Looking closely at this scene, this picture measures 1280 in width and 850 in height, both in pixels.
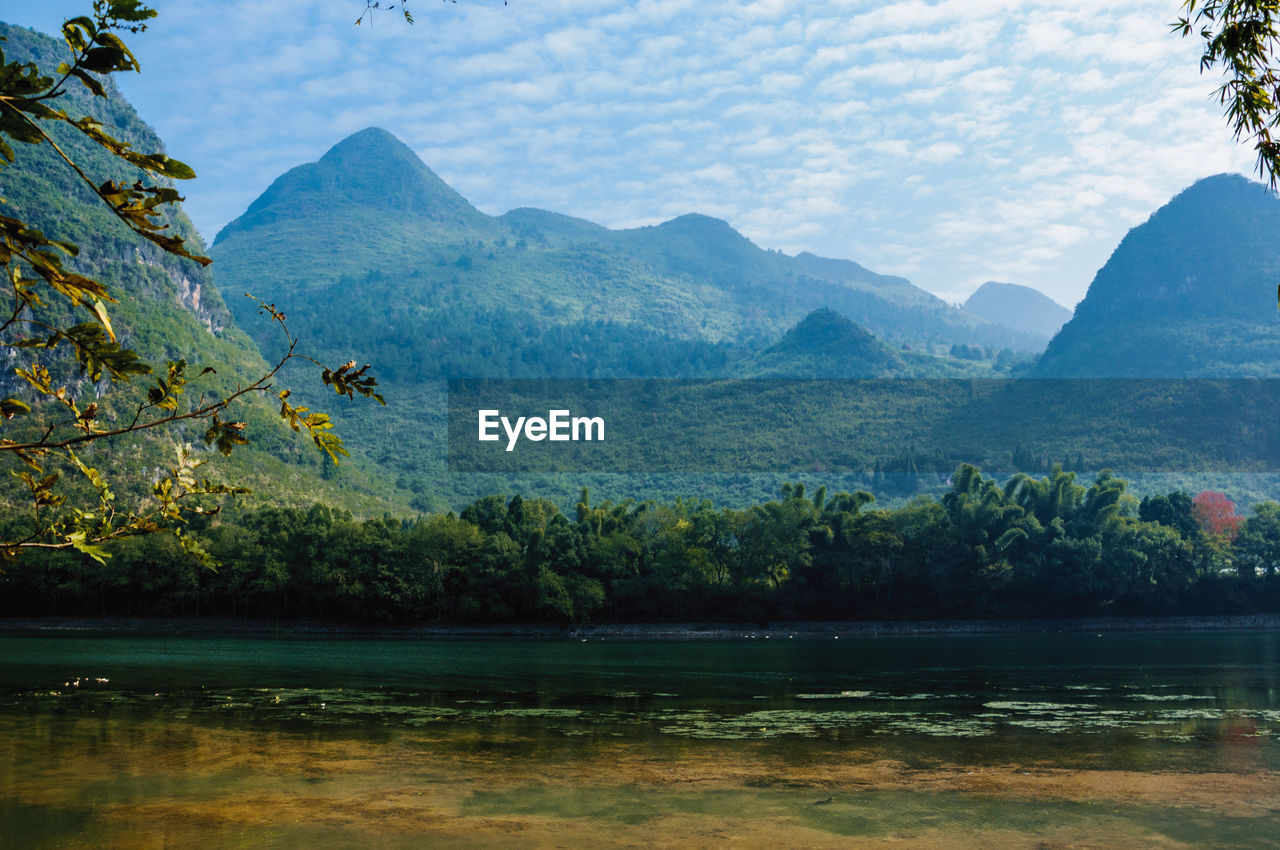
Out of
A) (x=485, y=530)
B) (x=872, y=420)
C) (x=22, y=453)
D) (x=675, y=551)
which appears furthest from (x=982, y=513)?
(x=872, y=420)

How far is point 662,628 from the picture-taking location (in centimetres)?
7175

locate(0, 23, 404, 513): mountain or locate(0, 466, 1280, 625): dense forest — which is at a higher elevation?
locate(0, 23, 404, 513): mountain

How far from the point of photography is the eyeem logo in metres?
166

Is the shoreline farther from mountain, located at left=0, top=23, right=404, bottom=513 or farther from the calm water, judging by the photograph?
the calm water

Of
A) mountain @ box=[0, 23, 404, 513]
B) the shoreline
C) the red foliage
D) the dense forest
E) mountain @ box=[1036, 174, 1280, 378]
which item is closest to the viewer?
the shoreline

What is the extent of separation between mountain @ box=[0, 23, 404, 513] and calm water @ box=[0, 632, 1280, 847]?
7115 cm

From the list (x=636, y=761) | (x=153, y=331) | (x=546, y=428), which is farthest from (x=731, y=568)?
(x=546, y=428)

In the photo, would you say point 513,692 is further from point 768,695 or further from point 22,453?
point 22,453

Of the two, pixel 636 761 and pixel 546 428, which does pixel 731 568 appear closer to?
pixel 636 761

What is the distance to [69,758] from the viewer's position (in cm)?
1270

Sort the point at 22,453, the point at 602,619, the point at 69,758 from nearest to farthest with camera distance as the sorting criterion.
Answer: the point at 22,453 → the point at 69,758 → the point at 602,619

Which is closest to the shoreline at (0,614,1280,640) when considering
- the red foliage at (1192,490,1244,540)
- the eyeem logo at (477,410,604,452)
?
the red foliage at (1192,490,1244,540)

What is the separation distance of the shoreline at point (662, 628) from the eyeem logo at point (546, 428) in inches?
3599

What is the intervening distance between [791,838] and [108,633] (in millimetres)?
67359
